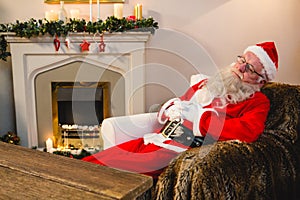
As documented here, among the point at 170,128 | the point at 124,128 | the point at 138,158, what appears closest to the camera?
the point at 138,158

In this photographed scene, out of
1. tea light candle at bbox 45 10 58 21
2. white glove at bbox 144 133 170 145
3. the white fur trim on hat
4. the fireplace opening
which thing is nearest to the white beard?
the white fur trim on hat

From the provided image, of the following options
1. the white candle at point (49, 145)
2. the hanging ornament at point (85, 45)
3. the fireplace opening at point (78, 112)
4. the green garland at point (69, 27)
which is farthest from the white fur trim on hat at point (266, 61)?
the white candle at point (49, 145)

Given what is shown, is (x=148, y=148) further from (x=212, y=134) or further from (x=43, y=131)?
(x=43, y=131)

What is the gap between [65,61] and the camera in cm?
326

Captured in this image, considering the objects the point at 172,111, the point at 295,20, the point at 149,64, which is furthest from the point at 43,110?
the point at 295,20

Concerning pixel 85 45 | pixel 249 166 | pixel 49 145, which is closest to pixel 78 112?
pixel 49 145

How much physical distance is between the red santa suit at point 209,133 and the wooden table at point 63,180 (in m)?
0.95

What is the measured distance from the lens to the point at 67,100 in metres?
3.46

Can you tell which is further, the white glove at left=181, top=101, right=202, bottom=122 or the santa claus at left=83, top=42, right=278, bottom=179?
the white glove at left=181, top=101, right=202, bottom=122

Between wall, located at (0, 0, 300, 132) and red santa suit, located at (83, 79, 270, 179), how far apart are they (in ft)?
4.62

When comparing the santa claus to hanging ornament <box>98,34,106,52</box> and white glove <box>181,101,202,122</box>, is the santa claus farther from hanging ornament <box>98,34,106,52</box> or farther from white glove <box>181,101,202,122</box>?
hanging ornament <box>98,34,106,52</box>

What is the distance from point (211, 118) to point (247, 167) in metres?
0.45

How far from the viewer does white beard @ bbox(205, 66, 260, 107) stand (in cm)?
211

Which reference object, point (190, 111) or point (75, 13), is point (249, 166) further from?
point (75, 13)
